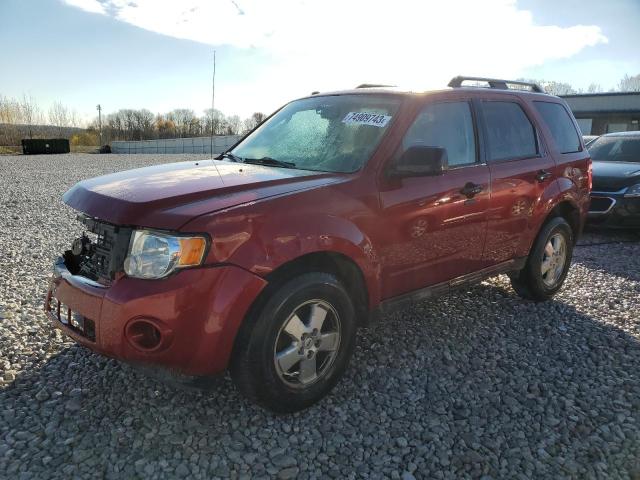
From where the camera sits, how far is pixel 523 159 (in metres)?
4.30

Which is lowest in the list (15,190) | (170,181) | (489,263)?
(15,190)

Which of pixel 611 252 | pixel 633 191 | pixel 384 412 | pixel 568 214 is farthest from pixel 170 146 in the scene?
pixel 384 412

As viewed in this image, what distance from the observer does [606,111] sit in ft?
138

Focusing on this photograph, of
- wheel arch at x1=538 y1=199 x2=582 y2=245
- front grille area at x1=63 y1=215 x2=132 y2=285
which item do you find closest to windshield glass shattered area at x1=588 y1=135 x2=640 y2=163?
wheel arch at x1=538 y1=199 x2=582 y2=245

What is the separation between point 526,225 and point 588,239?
4.33 m

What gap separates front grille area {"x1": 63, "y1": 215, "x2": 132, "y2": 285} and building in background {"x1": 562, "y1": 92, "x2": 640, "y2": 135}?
45364mm

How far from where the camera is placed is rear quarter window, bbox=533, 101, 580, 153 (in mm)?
4758

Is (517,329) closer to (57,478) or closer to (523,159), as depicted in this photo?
(523,159)

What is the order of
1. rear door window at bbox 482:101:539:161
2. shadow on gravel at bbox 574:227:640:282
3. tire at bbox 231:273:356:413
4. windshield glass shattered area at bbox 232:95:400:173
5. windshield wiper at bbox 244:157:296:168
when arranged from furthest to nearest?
1. shadow on gravel at bbox 574:227:640:282
2. rear door window at bbox 482:101:539:161
3. windshield wiper at bbox 244:157:296:168
4. windshield glass shattered area at bbox 232:95:400:173
5. tire at bbox 231:273:356:413

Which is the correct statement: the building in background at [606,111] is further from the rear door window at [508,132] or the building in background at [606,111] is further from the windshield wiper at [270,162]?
the windshield wiper at [270,162]

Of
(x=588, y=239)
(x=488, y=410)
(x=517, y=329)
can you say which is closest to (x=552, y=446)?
(x=488, y=410)

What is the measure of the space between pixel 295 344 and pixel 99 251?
1.16 metres

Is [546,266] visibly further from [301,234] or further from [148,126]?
[148,126]

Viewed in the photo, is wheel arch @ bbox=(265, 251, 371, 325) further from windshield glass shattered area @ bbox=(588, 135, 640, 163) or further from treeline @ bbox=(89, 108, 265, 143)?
treeline @ bbox=(89, 108, 265, 143)
